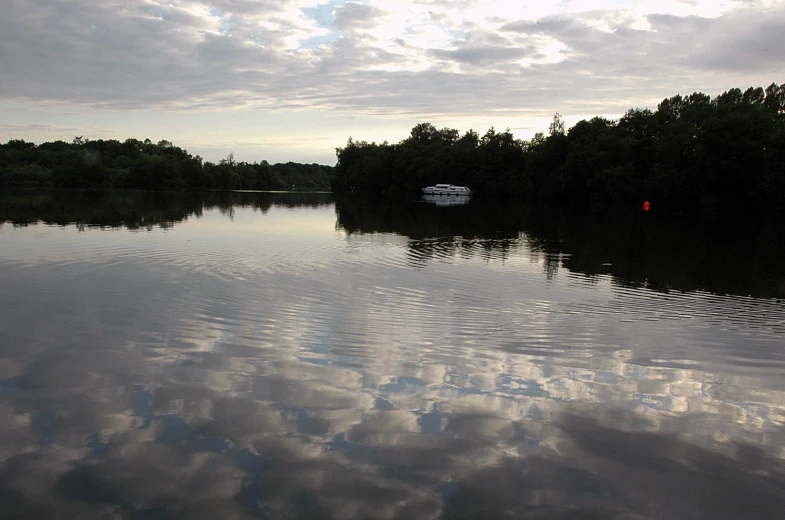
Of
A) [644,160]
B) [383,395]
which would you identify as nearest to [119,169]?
[644,160]

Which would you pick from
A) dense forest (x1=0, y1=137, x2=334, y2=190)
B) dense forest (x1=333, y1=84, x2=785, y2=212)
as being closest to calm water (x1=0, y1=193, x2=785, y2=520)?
dense forest (x1=333, y1=84, x2=785, y2=212)

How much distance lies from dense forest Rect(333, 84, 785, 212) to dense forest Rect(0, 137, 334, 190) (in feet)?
140

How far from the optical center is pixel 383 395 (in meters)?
7.49

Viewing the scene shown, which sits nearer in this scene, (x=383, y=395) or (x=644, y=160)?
(x=383, y=395)

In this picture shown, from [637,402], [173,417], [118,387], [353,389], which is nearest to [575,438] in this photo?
[637,402]

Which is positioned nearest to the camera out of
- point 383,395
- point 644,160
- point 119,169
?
point 383,395

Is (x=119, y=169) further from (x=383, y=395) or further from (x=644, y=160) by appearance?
(x=383, y=395)

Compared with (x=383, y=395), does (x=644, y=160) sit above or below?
above

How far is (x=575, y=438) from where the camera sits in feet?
21.1

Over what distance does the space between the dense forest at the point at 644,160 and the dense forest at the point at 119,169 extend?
140 feet

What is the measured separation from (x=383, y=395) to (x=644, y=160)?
7222cm

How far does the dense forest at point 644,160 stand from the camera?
185 feet

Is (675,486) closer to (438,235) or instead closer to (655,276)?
(655,276)

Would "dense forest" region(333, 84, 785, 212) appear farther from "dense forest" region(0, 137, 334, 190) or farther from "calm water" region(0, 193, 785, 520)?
"calm water" region(0, 193, 785, 520)
